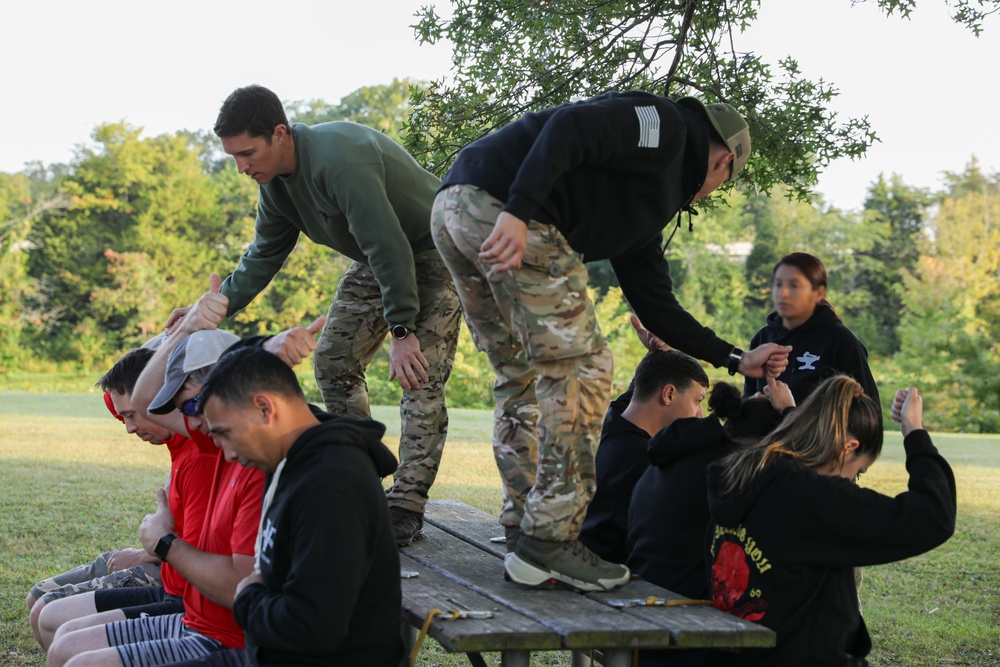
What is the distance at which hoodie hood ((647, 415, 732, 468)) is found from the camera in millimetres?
3527

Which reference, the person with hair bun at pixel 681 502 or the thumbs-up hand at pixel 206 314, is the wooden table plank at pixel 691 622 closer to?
the person with hair bun at pixel 681 502

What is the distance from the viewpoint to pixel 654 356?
4.09 metres

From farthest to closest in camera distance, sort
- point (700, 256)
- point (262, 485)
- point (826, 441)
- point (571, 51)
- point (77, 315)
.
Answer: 1. point (700, 256)
2. point (77, 315)
3. point (571, 51)
4. point (826, 441)
5. point (262, 485)

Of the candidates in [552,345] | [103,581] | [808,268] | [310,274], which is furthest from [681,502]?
[310,274]

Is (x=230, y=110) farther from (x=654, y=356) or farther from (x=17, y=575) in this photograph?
(x=17, y=575)

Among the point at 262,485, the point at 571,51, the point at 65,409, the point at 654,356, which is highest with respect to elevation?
the point at 571,51

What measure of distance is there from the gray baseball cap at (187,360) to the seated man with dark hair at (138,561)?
21 centimetres

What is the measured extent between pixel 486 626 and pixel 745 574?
790 mm

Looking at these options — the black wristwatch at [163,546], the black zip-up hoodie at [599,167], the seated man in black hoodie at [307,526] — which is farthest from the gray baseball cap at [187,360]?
the black zip-up hoodie at [599,167]

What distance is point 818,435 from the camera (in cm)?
311

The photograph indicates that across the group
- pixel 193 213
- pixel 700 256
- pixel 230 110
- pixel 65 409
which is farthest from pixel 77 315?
pixel 230 110

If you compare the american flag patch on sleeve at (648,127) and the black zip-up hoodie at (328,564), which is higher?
the american flag patch on sleeve at (648,127)

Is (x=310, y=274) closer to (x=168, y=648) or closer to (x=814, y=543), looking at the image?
(x=168, y=648)

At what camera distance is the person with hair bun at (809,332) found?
4.61 metres
